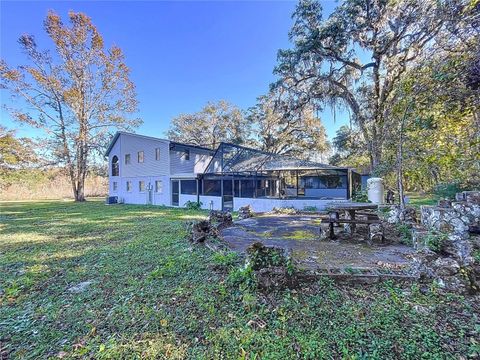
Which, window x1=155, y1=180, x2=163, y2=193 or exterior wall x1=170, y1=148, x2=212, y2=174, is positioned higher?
exterior wall x1=170, y1=148, x2=212, y2=174

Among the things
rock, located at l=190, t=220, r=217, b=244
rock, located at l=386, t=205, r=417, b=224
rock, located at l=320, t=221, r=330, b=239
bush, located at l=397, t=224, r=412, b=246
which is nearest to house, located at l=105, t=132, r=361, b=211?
rock, located at l=386, t=205, r=417, b=224

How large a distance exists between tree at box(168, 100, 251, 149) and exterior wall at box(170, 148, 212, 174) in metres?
8.36

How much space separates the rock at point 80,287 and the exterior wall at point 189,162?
11.7 meters

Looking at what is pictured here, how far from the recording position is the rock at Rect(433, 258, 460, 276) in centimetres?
262

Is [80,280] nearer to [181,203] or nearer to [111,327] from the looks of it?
[111,327]

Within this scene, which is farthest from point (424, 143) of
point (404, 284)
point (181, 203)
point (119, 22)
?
point (119, 22)

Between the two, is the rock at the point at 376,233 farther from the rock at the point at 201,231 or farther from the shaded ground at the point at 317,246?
the rock at the point at 201,231

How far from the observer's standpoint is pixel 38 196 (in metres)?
22.6

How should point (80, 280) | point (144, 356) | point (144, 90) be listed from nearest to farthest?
1. point (144, 356)
2. point (80, 280)
3. point (144, 90)

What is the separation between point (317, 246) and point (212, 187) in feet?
29.6

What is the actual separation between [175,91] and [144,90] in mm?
2641

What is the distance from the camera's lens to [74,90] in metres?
17.3

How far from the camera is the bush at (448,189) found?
27.9 ft

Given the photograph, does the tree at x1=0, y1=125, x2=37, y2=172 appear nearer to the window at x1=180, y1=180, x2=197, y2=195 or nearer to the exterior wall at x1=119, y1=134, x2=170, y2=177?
the exterior wall at x1=119, y1=134, x2=170, y2=177
